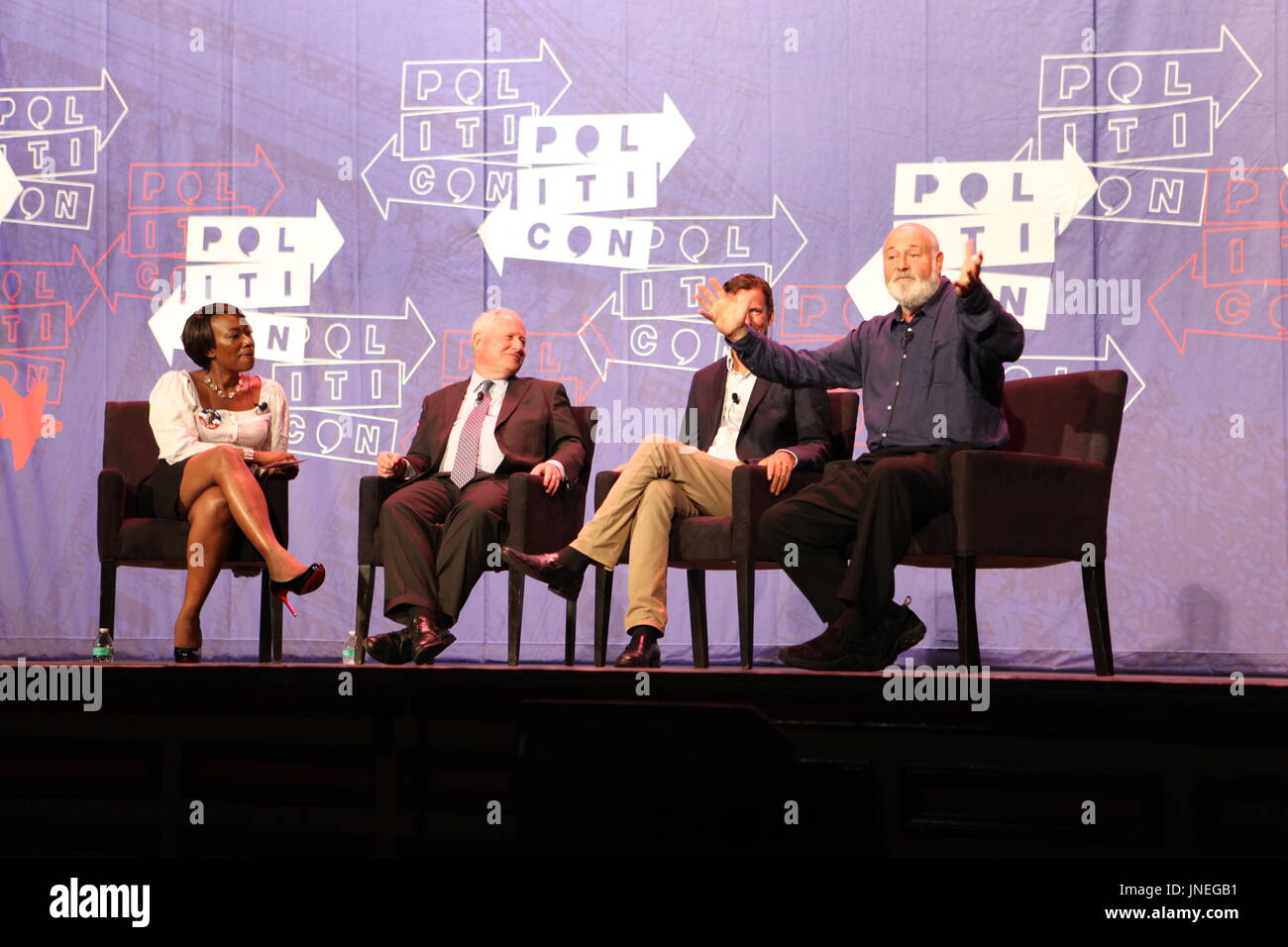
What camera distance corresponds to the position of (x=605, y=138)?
5.22 metres

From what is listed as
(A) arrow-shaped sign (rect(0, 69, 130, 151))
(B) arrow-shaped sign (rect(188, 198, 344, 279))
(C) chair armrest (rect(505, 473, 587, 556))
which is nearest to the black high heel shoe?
(C) chair armrest (rect(505, 473, 587, 556))

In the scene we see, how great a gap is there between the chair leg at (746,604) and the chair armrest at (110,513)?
192cm

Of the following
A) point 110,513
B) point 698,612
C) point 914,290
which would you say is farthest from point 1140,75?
point 110,513

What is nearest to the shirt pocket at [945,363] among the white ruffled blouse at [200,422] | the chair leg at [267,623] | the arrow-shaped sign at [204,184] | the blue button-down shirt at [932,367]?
the blue button-down shirt at [932,367]

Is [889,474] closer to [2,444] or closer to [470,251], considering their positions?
[470,251]

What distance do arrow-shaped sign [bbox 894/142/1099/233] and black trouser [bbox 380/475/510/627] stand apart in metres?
2.12

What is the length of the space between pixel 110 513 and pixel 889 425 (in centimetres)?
238

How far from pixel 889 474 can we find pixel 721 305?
0.76 meters

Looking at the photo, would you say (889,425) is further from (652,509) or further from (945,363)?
(652,509)

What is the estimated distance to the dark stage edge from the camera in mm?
1810

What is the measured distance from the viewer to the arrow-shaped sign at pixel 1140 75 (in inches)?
187

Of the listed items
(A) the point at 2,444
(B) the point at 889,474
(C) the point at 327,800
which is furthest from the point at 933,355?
(A) the point at 2,444

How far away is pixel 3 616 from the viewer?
5504 millimetres

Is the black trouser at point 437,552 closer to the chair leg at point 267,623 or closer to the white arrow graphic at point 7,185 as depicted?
the chair leg at point 267,623
